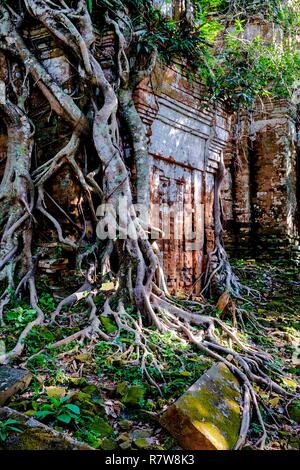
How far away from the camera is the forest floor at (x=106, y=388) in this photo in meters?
2.29

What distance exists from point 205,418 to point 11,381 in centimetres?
120

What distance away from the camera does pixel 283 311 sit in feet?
18.1

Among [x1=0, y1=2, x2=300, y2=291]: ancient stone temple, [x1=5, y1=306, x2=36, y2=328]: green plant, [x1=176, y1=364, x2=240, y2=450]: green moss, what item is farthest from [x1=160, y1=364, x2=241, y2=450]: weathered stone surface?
[x1=0, y1=2, x2=300, y2=291]: ancient stone temple

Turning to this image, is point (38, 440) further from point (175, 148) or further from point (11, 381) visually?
point (175, 148)

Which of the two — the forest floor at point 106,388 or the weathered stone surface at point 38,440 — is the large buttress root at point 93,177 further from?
the weathered stone surface at point 38,440

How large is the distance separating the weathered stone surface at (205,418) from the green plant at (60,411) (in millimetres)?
520

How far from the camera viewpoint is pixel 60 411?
7.56 feet

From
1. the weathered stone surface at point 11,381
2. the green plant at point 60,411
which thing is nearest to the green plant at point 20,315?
the weathered stone surface at point 11,381

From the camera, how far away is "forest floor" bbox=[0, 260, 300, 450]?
2.29 meters

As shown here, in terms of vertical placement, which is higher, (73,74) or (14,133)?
(73,74)

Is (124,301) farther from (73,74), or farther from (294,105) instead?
(294,105)

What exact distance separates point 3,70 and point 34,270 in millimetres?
2268

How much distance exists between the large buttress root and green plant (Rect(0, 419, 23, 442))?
1.48 meters

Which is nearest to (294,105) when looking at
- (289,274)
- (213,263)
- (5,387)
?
(289,274)
